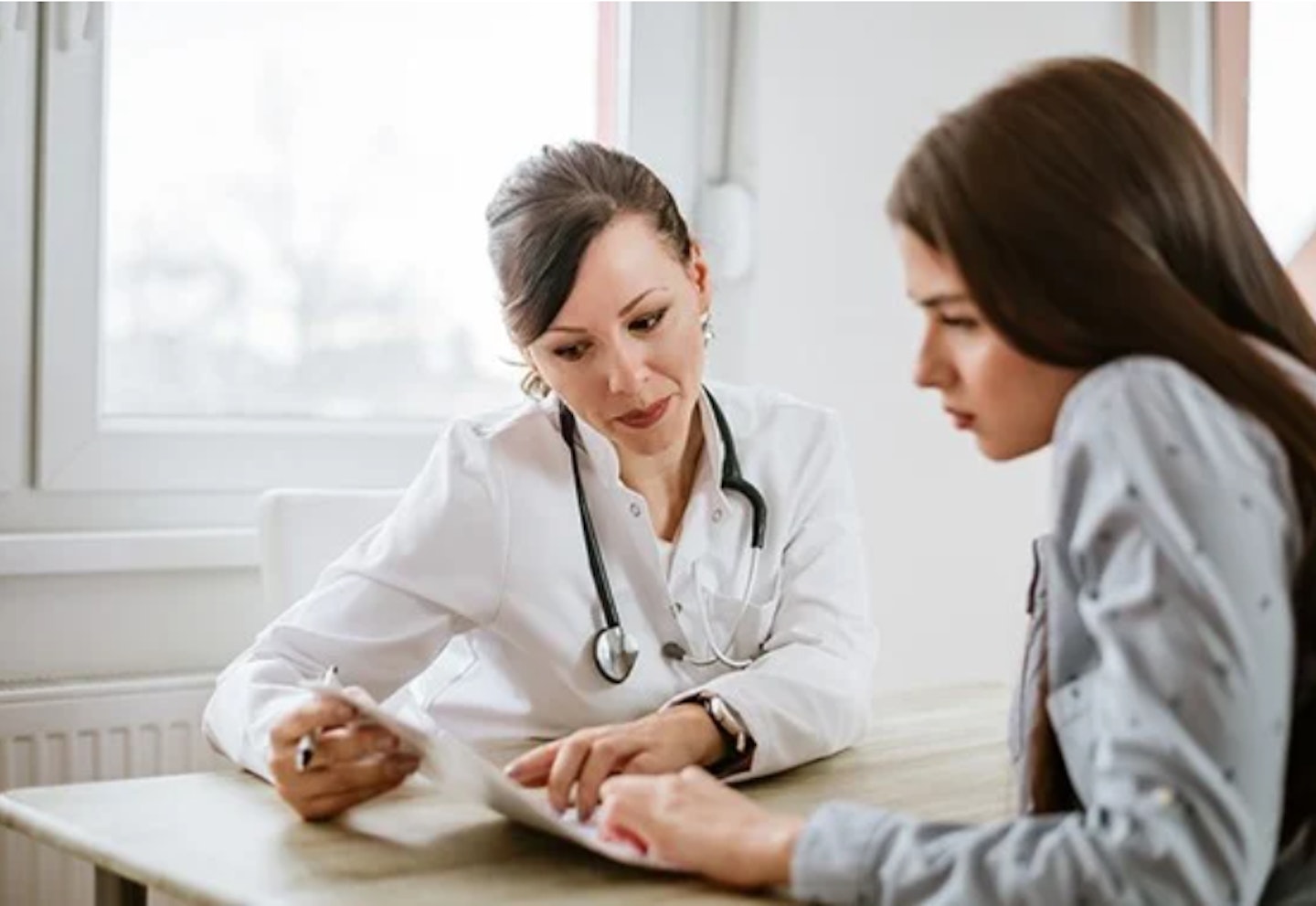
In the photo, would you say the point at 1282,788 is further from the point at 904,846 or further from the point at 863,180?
the point at 863,180

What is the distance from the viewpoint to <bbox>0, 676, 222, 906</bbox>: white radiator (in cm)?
208

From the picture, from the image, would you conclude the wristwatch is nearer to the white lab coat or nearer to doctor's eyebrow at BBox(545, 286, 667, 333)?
the white lab coat

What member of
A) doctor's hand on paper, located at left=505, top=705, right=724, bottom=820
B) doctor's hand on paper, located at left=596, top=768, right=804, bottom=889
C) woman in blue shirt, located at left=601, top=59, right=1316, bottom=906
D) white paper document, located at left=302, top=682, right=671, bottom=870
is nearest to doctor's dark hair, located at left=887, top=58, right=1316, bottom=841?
woman in blue shirt, located at left=601, top=59, right=1316, bottom=906

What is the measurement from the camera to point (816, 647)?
69.6 inches

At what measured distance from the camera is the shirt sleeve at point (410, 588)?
66.7 inches

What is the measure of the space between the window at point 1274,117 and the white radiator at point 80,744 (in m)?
1.77

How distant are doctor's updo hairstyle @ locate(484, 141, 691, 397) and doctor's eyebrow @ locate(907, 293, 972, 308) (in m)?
0.65

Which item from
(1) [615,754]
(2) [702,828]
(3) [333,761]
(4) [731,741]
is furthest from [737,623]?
(2) [702,828]

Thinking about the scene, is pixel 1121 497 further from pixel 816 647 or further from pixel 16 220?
pixel 16 220

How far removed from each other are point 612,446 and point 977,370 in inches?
29.7

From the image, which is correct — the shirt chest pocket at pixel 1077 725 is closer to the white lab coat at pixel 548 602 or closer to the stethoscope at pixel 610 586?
the white lab coat at pixel 548 602

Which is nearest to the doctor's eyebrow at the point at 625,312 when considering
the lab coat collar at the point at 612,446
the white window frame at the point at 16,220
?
the lab coat collar at the point at 612,446

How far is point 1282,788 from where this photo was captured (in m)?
1.00

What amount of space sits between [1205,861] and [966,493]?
2032 mm
